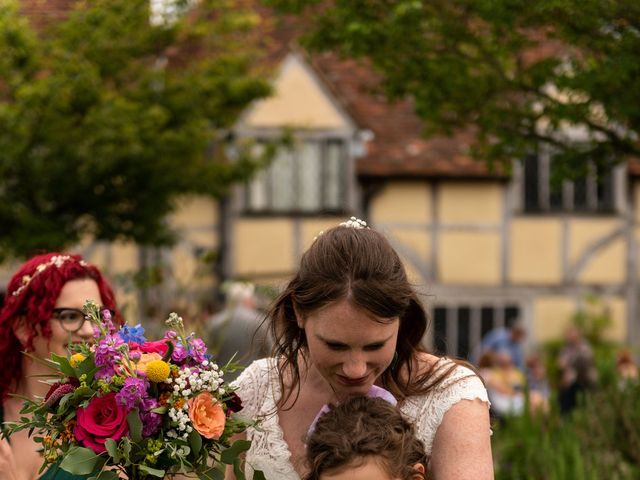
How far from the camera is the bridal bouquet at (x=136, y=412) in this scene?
3.41m

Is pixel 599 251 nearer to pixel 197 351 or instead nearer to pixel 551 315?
pixel 551 315

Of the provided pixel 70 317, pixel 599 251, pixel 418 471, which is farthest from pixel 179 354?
pixel 599 251

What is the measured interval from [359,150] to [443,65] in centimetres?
1215

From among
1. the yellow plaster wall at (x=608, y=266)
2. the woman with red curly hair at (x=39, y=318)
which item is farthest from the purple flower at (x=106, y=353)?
the yellow plaster wall at (x=608, y=266)

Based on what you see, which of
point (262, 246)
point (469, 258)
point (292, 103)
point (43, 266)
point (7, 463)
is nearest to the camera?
point (7, 463)

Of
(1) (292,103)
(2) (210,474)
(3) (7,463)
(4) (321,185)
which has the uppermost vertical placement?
(1) (292,103)

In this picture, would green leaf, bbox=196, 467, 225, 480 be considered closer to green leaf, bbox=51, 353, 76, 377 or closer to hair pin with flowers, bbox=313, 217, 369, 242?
green leaf, bbox=51, 353, 76, 377

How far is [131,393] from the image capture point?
343cm

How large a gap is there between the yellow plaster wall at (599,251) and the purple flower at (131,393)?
18.1 metres

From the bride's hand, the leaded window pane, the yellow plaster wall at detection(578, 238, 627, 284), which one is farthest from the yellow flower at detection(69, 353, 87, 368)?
the yellow plaster wall at detection(578, 238, 627, 284)

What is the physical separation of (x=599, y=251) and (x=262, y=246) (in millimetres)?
5268

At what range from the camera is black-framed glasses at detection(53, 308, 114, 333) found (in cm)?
478

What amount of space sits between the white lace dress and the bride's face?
22cm

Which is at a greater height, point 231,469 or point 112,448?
point 112,448
